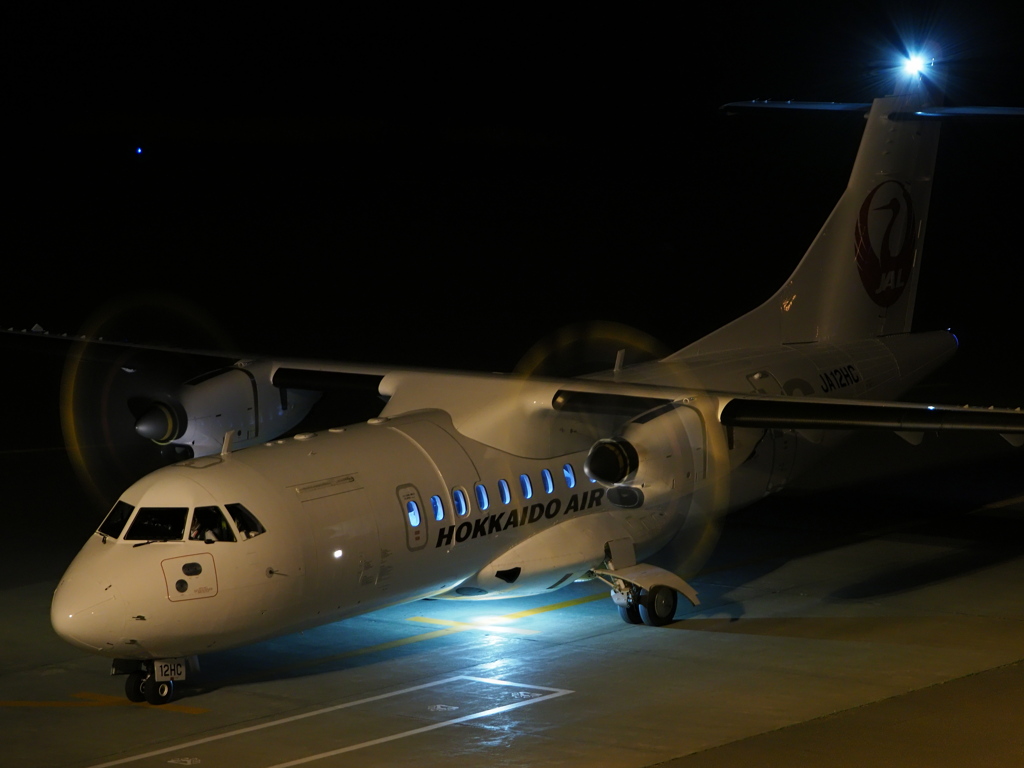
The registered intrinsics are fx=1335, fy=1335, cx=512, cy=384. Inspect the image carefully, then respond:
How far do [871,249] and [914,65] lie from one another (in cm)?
298

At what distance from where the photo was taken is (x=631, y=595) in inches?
591

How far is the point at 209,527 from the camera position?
12.2 m

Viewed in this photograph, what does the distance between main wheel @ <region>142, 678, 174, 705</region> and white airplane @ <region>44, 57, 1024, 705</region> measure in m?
0.02

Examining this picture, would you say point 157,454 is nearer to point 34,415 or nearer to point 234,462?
point 34,415

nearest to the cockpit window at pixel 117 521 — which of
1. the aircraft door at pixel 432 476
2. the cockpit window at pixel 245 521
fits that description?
the cockpit window at pixel 245 521

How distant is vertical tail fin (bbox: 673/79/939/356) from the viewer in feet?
64.3

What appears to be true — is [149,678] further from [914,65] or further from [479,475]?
[914,65]

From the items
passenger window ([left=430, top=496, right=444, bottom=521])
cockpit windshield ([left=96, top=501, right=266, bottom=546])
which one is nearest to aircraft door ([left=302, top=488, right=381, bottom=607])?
cockpit windshield ([left=96, top=501, right=266, bottom=546])

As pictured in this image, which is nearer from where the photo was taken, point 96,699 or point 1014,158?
point 96,699

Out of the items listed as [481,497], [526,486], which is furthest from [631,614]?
[481,497]

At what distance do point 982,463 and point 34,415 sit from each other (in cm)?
1930

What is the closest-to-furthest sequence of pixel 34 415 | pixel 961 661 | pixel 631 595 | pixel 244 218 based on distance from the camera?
pixel 961 661
pixel 631 595
pixel 34 415
pixel 244 218

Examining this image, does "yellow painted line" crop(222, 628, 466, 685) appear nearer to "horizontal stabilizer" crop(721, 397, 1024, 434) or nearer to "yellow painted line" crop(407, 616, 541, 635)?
"yellow painted line" crop(407, 616, 541, 635)

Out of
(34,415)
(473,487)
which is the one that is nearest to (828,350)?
(473,487)
